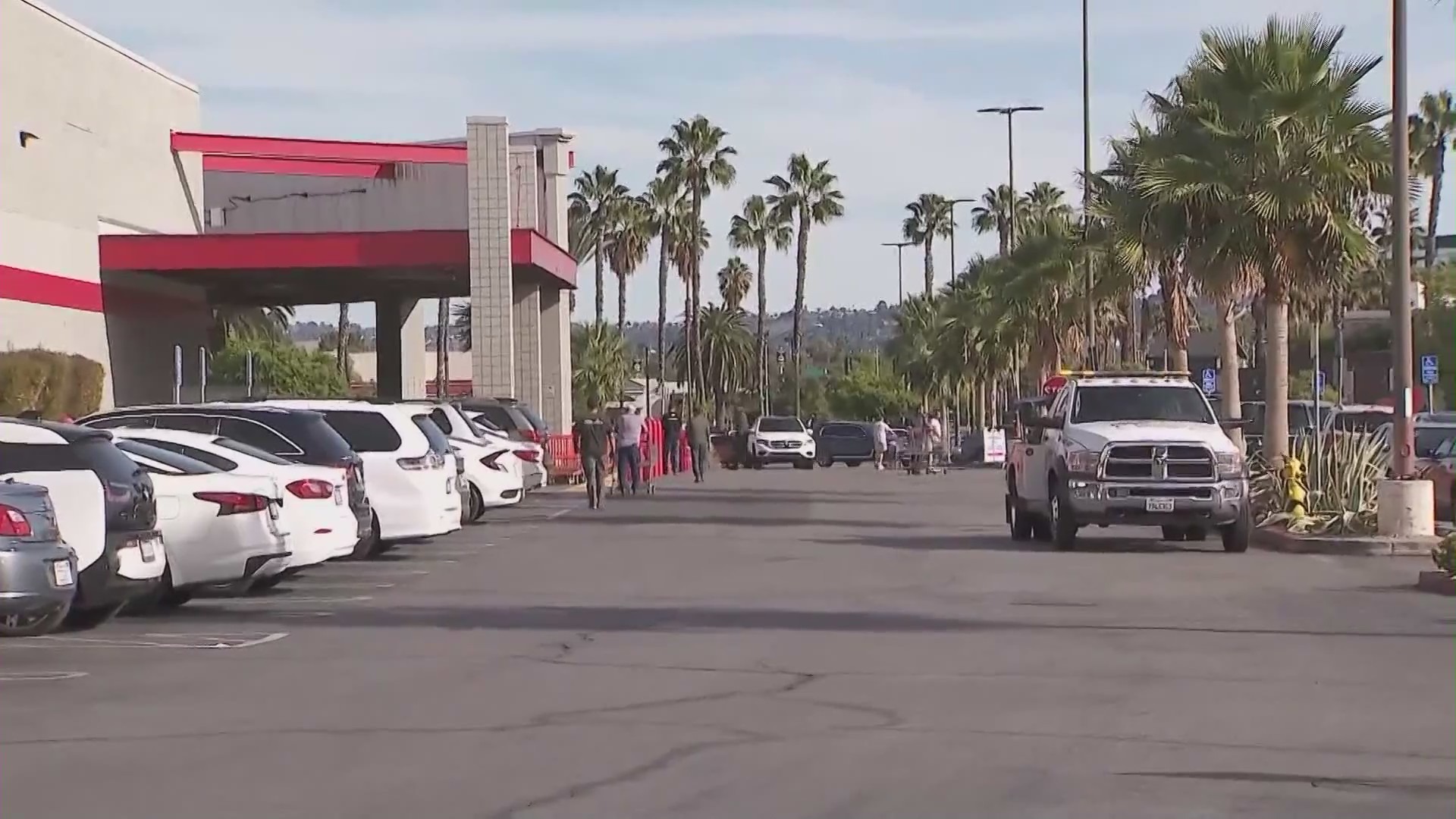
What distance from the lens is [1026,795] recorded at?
8.34m

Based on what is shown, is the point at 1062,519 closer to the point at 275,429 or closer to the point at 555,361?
the point at 275,429

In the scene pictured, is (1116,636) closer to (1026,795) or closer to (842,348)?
(1026,795)

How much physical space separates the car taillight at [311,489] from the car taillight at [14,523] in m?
4.47

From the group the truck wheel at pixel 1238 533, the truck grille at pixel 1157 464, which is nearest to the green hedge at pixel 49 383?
the truck grille at pixel 1157 464

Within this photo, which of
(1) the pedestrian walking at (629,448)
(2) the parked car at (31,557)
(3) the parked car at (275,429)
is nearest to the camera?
(2) the parked car at (31,557)

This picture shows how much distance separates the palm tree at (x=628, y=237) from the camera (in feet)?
283

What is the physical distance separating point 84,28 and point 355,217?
12326 millimetres

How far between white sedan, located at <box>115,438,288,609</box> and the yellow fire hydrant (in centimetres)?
1275

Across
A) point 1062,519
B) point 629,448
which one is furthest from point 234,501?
point 629,448

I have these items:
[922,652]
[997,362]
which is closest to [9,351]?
[922,652]

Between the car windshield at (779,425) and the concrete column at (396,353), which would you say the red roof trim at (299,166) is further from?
the car windshield at (779,425)

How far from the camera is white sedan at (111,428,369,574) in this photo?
16641mm

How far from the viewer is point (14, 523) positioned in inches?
488

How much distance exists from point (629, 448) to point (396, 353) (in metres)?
17.0
